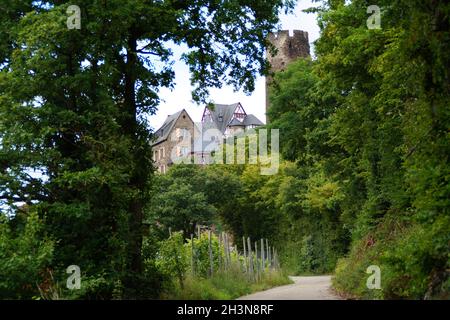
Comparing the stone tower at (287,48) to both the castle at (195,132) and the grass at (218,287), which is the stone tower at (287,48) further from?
the grass at (218,287)

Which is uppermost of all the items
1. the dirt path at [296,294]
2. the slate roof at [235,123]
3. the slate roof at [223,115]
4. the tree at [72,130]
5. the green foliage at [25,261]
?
the slate roof at [223,115]

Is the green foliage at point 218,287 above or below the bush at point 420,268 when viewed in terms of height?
below

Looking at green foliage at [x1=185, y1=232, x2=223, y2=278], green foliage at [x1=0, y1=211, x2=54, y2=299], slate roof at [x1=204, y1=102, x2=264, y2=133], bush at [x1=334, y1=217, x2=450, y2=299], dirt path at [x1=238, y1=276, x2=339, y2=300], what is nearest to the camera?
bush at [x1=334, y1=217, x2=450, y2=299]

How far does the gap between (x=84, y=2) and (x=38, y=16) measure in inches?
44.3

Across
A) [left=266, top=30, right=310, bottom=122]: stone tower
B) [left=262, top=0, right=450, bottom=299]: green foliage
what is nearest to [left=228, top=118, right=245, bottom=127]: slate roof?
[left=266, top=30, right=310, bottom=122]: stone tower

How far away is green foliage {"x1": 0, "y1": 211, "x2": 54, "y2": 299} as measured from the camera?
12.1m

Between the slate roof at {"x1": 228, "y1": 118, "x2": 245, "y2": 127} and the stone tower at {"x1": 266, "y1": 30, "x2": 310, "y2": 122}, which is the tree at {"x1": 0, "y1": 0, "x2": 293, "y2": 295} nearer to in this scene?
the stone tower at {"x1": 266, "y1": 30, "x2": 310, "y2": 122}

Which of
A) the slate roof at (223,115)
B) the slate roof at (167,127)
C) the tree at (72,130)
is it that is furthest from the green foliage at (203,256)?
the slate roof at (223,115)

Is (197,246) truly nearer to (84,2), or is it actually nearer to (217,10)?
(217,10)

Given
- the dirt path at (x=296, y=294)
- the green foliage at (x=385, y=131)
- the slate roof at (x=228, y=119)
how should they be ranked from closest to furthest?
1. the green foliage at (x=385, y=131)
2. the dirt path at (x=296, y=294)
3. the slate roof at (x=228, y=119)

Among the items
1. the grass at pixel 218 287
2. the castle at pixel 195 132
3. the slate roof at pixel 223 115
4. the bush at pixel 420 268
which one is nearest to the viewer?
the bush at pixel 420 268

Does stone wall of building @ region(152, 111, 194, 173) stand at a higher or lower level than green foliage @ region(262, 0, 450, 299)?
higher

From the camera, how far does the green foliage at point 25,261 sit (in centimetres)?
1211

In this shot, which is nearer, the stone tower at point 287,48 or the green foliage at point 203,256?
the green foliage at point 203,256
